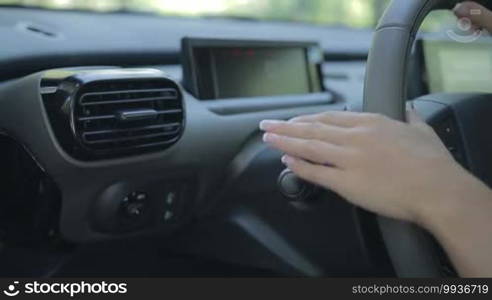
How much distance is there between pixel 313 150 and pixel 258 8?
1371 millimetres

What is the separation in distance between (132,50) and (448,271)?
1012mm

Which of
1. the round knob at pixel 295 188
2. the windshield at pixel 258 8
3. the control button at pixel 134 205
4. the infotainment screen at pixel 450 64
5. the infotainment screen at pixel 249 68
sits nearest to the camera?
the round knob at pixel 295 188

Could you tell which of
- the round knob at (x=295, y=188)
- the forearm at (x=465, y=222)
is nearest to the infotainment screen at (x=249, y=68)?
the round knob at (x=295, y=188)

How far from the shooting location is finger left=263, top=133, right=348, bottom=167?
95cm

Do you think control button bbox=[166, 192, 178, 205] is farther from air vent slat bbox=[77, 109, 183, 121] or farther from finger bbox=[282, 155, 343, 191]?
finger bbox=[282, 155, 343, 191]

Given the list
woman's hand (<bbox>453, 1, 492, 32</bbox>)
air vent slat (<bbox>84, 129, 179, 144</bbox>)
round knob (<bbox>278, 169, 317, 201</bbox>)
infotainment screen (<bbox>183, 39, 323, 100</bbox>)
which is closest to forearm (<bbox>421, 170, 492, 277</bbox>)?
round knob (<bbox>278, 169, 317, 201</bbox>)

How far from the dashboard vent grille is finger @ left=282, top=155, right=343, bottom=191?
1.23ft

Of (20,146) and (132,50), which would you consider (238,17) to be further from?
(20,146)

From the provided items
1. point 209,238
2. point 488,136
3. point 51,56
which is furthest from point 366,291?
point 51,56

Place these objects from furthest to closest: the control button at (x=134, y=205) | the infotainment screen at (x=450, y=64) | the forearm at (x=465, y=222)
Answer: the infotainment screen at (x=450, y=64) → the control button at (x=134, y=205) → the forearm at (x=465, y=222)

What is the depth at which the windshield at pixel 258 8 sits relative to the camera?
1844 mm

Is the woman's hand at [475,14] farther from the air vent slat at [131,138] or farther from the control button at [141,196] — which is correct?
the control button at [141,196]

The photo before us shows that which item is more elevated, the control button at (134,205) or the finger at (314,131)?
the finger at (314,131)

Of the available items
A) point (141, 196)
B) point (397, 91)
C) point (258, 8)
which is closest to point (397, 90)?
point (397, 91)
